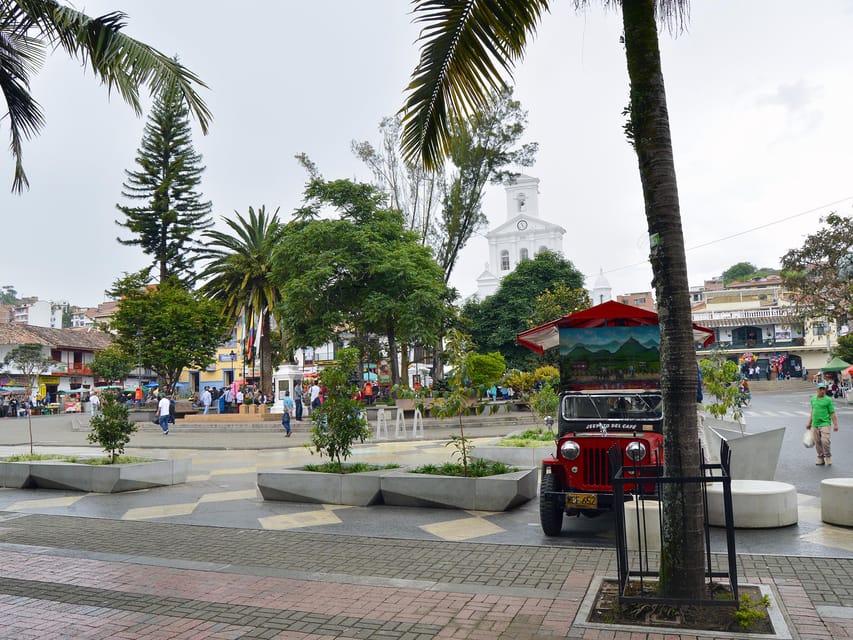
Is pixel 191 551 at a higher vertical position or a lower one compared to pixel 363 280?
lower

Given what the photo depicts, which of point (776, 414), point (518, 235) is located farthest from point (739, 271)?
Answer: point (776, 414)

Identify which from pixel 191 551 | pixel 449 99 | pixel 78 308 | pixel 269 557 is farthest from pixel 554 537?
pixel 78 308

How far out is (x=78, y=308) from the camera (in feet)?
494

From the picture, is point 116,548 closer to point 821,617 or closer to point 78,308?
point 821,617

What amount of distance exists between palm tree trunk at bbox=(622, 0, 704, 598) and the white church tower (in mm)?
84144

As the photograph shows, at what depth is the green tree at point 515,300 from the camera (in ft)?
156

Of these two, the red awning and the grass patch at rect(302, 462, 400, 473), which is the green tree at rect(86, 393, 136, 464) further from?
the red awning

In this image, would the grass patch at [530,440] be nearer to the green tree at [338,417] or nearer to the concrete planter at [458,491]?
the concrete planter at [458,491]

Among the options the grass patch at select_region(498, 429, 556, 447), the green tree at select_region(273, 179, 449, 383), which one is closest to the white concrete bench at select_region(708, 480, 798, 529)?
the grass patch at select_region(498, 429, 556, 447)

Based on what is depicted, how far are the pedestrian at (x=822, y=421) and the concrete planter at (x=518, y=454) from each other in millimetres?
4918

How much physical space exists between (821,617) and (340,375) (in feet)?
23.5

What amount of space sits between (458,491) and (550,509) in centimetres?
200

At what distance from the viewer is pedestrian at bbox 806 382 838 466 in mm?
13008

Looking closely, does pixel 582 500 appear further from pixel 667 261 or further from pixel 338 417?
pixel 338 417
